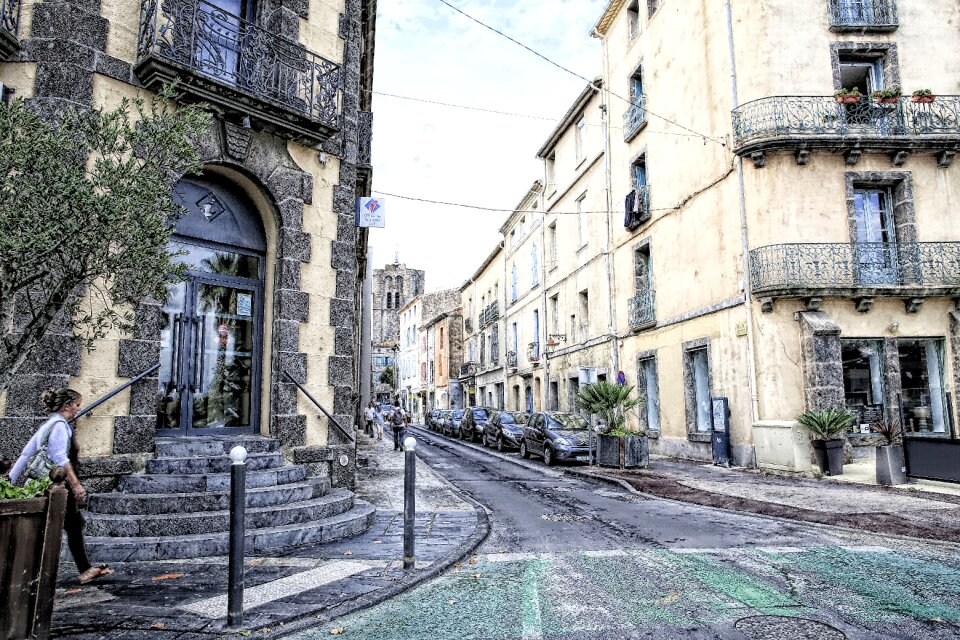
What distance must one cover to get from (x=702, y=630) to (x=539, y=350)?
27.1 meters

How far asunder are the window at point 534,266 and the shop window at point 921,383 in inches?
699

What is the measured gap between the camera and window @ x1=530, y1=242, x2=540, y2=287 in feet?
103

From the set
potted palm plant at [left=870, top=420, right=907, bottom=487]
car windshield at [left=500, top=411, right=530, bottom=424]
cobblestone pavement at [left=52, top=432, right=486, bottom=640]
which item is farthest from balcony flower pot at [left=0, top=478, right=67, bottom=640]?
car windshield at [left=500, top=411, right=530, bottom=424]

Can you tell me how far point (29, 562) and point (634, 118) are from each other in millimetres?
20409

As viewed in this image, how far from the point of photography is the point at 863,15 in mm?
15953

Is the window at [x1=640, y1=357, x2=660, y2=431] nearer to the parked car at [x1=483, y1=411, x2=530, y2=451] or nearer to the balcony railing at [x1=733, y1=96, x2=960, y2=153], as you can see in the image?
the parked car at [x1=483, y1=411, x2=530, y2=451]

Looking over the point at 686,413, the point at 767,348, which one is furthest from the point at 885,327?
the point at 686,413

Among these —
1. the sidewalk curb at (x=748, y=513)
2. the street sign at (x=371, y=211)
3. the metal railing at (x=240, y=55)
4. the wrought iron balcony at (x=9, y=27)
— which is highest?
the metal railing at (x=240, y=55)

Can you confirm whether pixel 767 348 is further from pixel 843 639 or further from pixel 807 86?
pixel 843 639

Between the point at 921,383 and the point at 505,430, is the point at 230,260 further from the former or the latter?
the point at 921,383

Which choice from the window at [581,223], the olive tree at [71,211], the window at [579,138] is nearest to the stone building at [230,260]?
the olive tree at [71,211]

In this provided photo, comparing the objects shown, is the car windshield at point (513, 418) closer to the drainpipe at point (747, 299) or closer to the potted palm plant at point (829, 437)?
the drainpipe at point (747, 299)

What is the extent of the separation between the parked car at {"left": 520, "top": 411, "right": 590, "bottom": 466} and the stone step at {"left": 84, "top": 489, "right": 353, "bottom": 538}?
10.3 m

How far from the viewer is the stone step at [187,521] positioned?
627 cm
